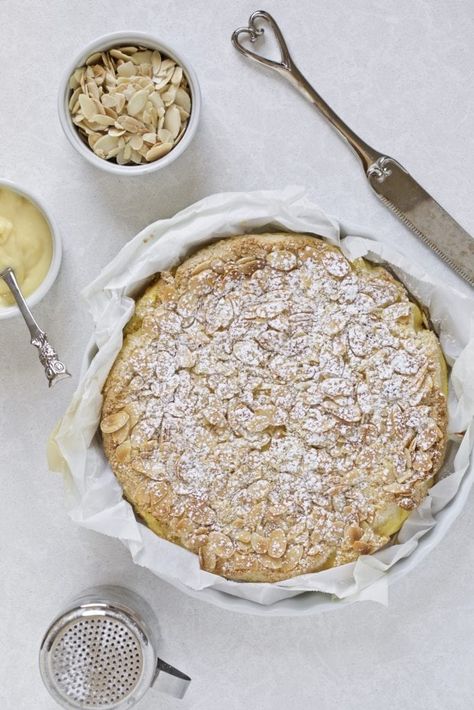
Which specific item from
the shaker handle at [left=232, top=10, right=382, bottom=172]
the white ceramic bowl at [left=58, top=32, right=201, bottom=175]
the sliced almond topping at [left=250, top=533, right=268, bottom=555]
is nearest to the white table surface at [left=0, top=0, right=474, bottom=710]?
the shaker handle at [left=232, top=10, right=382, bottom=172]

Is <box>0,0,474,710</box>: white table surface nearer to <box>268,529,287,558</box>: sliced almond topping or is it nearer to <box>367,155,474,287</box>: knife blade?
<box>367,155,474,287</box>: knife blade

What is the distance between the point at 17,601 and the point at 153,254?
0.86m

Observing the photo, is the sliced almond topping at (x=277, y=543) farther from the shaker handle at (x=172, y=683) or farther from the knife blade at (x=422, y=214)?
the knife blade at (x=422, y=214)

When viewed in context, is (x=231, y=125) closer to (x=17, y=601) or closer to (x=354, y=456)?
(x=354, y=456)

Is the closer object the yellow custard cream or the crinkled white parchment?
the crinkled white parchment

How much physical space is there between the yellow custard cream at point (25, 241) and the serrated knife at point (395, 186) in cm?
58

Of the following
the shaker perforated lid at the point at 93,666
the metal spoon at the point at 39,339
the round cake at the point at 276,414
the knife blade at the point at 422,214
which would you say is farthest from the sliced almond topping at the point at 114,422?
the knife blade at the point at 422,214

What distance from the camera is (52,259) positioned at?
182cm

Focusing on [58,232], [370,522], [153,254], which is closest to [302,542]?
[370,522]

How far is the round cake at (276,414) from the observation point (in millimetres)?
1679

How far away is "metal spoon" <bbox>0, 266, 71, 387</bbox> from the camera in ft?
5.83

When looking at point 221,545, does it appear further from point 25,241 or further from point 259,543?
point 25,241

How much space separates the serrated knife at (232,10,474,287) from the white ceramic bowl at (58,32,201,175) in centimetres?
19

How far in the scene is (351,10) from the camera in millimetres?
1936
